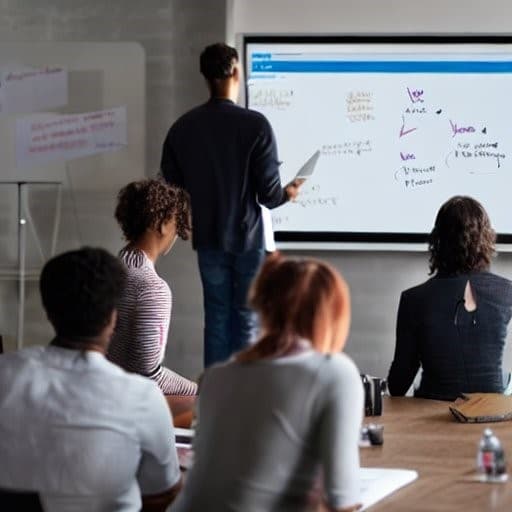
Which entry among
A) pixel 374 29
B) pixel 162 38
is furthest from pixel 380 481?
pixel 162 38

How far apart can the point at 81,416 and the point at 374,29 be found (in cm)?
352

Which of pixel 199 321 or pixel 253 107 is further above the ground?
pixel 253 107

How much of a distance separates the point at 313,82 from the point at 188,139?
901 millimetres

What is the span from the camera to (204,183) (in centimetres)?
437

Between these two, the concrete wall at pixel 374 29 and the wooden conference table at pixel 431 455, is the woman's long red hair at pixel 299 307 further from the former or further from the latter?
the concrete wall at pixel 374 29

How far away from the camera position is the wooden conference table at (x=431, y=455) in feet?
6.32

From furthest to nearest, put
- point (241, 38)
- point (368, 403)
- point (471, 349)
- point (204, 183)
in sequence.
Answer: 1. point (241, 38)
2. point (204, 183)
3. point (471, 349)
4. point (368, 403)

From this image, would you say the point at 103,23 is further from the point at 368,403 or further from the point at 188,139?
the point at 368,403

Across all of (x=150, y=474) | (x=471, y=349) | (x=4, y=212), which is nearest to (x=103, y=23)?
(x=4, y=212)

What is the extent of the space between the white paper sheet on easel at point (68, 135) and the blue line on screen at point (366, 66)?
2.29ft

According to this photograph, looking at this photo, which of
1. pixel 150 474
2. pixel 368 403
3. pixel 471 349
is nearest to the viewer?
pixel 150 474

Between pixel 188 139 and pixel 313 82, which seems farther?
pixel 313 82

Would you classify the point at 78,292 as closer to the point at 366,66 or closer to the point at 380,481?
the point at 380,481

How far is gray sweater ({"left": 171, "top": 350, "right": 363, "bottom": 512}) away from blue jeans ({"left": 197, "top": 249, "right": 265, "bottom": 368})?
8.77 ft
